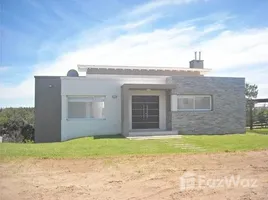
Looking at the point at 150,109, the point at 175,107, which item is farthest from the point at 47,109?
the point at 175,107

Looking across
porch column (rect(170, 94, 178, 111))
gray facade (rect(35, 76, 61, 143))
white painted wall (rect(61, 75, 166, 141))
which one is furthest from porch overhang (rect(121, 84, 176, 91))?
gray facade (rect(35, 76, 61, 143))

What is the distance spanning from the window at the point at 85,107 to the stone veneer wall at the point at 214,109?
5.29 m

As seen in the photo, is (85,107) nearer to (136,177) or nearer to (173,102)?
(173,102)

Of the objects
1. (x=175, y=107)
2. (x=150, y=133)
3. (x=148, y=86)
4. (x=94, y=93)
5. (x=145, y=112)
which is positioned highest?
(x=148, y=86)

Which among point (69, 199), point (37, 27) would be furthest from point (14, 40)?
point (69, 199)

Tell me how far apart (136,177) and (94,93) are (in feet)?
37.4

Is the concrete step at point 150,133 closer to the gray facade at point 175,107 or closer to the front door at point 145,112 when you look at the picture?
the gray facade at point 175,107

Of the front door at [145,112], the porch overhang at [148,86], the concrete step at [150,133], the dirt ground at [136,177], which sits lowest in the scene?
the dirt ground at [136,177]

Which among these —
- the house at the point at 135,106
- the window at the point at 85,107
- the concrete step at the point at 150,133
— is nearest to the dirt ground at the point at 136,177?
the concrete step at the point at 150,133

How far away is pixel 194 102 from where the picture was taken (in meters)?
19.7

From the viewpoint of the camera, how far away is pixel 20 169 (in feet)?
28.9

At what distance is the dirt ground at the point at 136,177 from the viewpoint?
250 inches

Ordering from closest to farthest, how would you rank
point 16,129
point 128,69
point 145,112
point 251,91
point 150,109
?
point 145,112 < point 150,109 < point 128,69 < point 16,129 < point 251,91

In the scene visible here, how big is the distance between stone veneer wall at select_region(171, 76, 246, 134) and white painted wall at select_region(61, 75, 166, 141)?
3.55 metres
